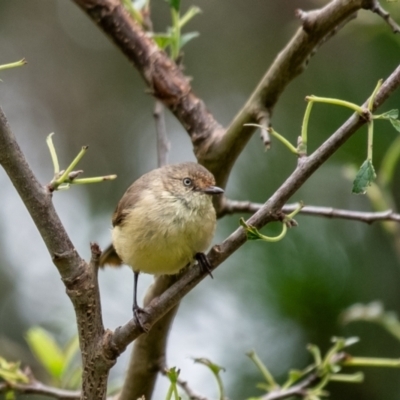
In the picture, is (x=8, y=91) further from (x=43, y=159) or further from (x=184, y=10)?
(x=184, y=10)

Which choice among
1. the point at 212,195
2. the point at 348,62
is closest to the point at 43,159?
the point at 348,62

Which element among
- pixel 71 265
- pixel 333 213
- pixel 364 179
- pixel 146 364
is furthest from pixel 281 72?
pixel 146 364

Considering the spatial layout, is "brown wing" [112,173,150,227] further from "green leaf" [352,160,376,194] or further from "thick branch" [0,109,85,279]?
"green leaf" [352,160,376,194]

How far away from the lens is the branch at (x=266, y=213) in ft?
5.22

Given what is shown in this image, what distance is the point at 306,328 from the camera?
3273 mm

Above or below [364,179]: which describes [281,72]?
above

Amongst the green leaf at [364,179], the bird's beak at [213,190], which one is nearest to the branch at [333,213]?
the bird's beak at [213,190]

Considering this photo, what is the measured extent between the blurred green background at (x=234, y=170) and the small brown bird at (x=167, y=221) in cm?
56

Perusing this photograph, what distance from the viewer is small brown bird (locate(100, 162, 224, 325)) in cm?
268

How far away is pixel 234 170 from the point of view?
12.6 feet

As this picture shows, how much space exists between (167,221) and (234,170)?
44.0 inches

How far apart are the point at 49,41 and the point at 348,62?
133 inches

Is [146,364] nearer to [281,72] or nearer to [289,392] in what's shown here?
[289,392]

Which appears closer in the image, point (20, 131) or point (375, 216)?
point (375, 216)
